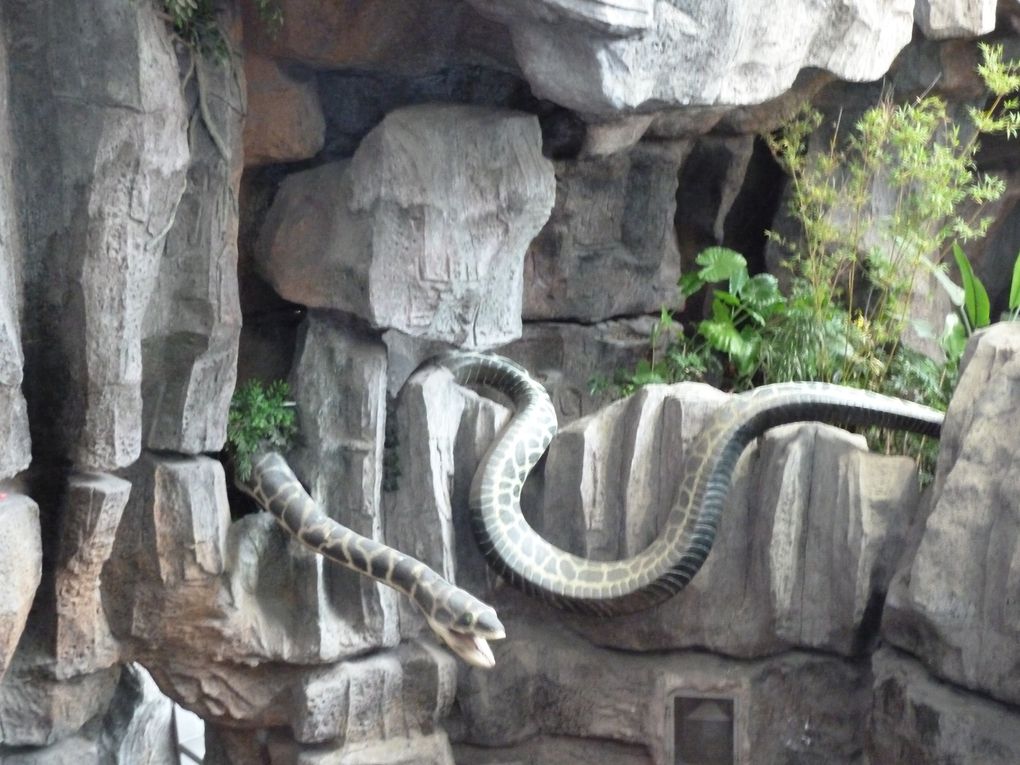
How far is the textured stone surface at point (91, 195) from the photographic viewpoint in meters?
4.26

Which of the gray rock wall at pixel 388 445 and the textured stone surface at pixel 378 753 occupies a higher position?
the gray rock wall at pixel 388 445

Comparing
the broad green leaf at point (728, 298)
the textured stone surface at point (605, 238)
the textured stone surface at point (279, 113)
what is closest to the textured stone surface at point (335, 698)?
the textured stone surface at point (279, 113)

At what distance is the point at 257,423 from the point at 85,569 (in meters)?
0.99

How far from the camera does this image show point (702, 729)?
5.61m

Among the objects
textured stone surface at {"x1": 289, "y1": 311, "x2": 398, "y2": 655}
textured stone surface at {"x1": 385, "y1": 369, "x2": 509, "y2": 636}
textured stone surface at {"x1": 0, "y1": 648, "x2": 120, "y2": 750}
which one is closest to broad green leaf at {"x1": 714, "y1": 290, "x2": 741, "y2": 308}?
textured stone surface at {"x1": 385, "y1": 369, "x2": 509, "y2": 636}

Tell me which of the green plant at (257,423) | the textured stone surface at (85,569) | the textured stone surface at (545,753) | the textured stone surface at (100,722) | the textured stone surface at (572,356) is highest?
the textured stone surface at (572,356)

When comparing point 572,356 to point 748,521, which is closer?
point 748,521

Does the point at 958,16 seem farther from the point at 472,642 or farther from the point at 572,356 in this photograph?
the point at 472,642

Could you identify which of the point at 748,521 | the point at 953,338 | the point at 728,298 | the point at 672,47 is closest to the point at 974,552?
the point at 748,521

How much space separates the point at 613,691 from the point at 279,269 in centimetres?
252

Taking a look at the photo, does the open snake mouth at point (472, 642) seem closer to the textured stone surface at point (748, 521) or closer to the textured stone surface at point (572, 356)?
the textured stone surface at point (748, 521)

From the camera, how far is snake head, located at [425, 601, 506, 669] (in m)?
5.15

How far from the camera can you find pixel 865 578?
5.29m

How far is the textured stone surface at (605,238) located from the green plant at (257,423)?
2082mm
